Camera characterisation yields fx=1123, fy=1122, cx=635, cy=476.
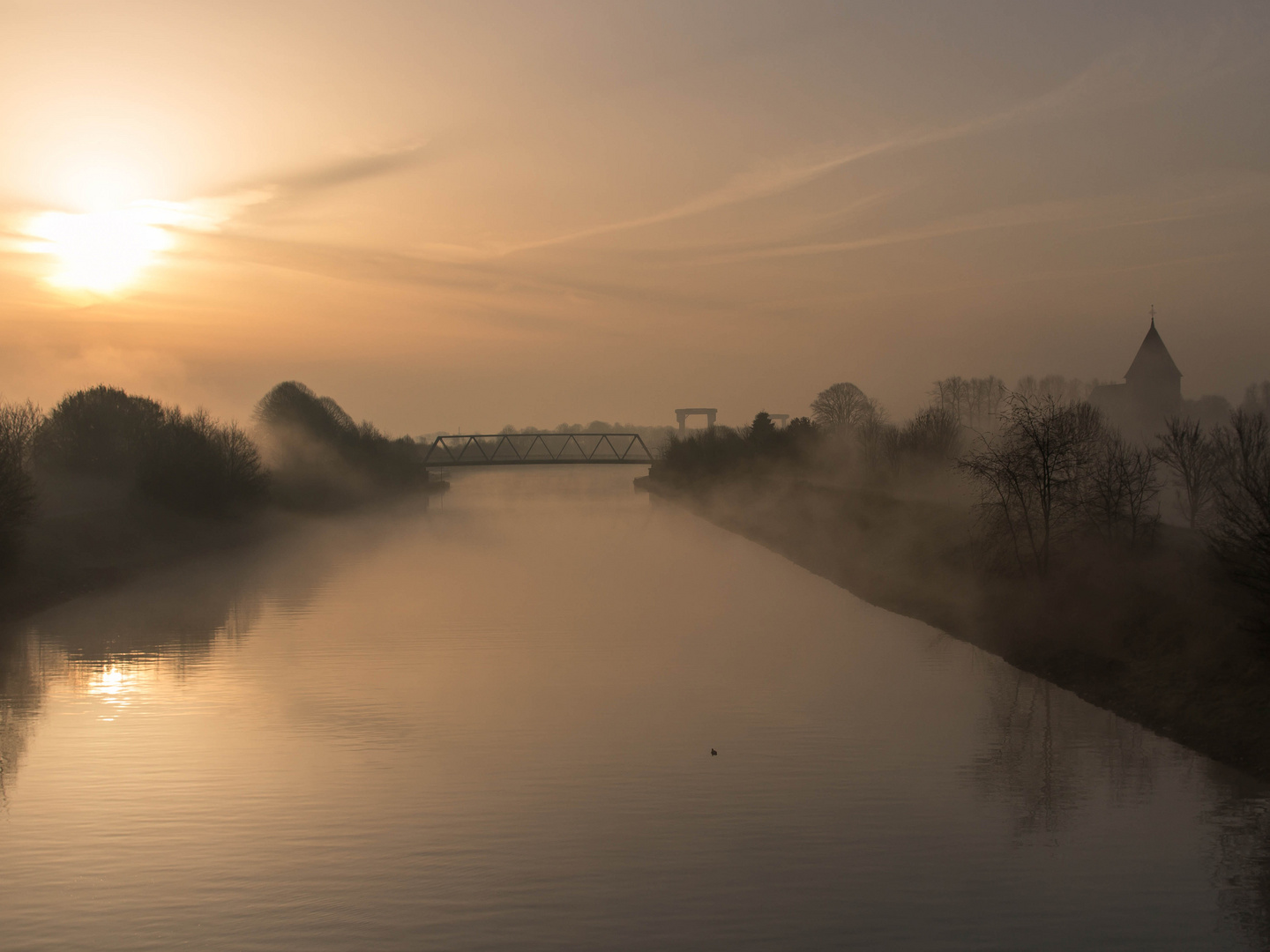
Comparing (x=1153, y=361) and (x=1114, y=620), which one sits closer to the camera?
(x=1114, y=620)

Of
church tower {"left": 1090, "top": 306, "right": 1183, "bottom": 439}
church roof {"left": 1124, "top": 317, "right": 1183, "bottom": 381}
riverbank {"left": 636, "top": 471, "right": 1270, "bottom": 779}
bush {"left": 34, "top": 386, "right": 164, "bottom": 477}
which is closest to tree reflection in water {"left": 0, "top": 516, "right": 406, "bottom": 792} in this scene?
bush {"left": 34, "top": 386, "right": 164, "bottom": 477}

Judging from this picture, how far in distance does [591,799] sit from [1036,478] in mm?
17630

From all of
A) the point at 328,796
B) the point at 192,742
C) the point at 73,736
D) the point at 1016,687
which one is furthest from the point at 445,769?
the point at 1016,687

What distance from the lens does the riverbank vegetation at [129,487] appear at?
110ft

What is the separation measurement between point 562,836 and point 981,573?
2063 centimetres

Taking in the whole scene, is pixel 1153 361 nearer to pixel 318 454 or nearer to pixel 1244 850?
pixel 318 454

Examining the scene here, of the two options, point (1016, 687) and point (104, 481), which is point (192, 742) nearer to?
point (1016, 687)

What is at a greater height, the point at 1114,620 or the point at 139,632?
the point at 1114,620

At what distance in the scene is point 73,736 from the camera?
17125mm

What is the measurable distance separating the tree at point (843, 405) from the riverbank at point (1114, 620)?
60.4m

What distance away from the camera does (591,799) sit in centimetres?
1357

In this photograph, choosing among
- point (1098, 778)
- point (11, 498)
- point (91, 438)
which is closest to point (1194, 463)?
point (1098, 778)

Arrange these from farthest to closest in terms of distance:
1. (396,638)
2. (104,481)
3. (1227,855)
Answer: (104,481)
(396,638)
(1227,855)

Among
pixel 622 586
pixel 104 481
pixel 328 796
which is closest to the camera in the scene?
pixel 328 796
